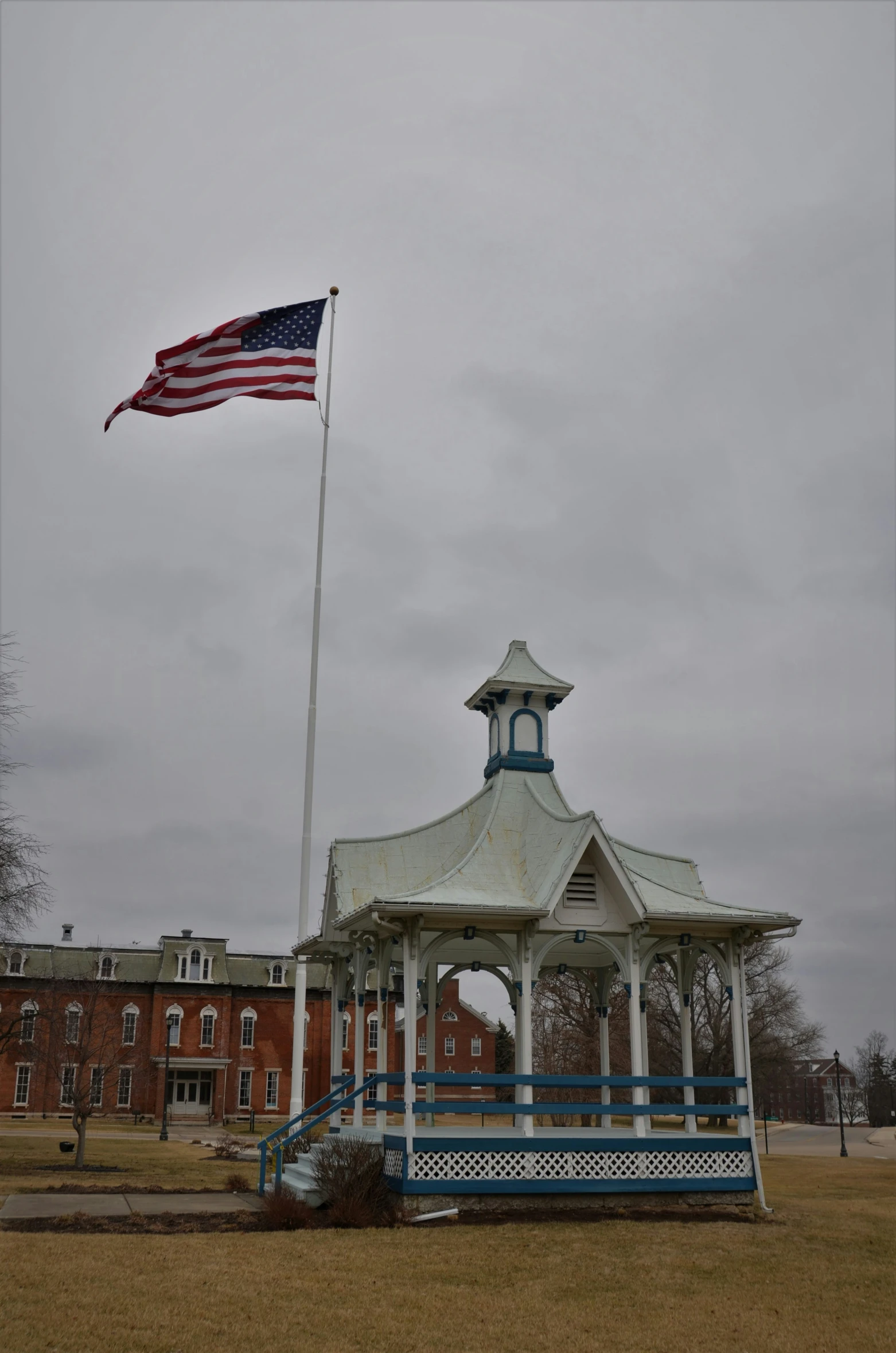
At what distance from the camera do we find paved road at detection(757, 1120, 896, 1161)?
4800 cm

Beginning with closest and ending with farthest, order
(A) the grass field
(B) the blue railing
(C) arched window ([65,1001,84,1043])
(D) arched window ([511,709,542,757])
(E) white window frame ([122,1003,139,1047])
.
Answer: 1. (A) the grass field
2. (B) the blue railing
3. (D) arched window ([511,709,542,757])
4. (C) arched window ([65,1001,84,1043])
5. (E) white window frame ([122,1003,139,1047])

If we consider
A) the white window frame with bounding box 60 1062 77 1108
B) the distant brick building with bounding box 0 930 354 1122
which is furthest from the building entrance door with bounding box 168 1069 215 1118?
the white window frame with bounding box 60 1062 77 1108

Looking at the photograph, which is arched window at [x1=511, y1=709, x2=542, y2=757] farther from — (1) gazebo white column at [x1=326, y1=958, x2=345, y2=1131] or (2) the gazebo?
(1) gazebo white column at [x1=326, y1=958, x2=345, y2=1131]

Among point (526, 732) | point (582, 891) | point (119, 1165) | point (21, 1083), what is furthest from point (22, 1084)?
point (582, 891)

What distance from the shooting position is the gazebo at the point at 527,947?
685 inches

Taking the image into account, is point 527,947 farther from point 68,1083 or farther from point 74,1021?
point 74,1021

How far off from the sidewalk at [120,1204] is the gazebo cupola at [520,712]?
8.76 meters

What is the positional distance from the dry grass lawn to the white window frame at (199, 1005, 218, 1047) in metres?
20.8

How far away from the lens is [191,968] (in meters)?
66.6

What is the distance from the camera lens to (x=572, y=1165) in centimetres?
1764

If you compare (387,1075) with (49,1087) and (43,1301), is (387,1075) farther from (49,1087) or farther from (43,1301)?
(49,1087)

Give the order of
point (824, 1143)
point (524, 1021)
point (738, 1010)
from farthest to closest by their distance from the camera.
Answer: point (824, 1143) → point (738, 1010) → point (524, 1021)

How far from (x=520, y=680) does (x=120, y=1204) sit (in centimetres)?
1148

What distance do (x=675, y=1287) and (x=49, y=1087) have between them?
5935 centimetres
